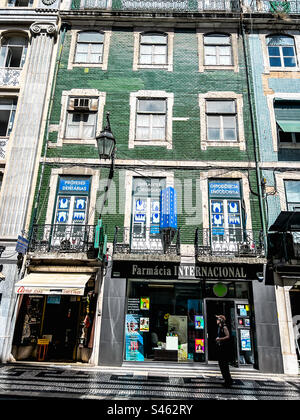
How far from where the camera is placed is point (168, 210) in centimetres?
1059

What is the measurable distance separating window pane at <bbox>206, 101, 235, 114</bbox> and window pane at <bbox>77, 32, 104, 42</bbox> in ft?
19.7

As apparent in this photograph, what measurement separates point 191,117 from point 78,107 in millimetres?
4765

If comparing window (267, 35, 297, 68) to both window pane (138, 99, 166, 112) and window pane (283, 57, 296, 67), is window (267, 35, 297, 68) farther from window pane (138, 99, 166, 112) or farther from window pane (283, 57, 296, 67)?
window pane (138, 99, 166, 112)

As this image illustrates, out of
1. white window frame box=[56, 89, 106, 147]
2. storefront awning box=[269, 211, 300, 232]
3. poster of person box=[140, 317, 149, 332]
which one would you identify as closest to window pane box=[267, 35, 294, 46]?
white window frame box=[56, 89, 106, 147]

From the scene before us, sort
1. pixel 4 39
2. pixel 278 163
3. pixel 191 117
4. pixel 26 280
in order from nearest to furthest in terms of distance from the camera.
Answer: pixel 26 280
pixel 278 163
pixel 191 117
pixel 4 39

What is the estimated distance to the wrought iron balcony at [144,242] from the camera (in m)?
10.6

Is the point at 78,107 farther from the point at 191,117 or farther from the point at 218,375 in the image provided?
the point at 218,375

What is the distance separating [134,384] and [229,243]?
561cm

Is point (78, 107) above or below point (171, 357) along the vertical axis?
above

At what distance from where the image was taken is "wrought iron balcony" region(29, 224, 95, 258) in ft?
34.6

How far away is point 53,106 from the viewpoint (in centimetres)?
1273

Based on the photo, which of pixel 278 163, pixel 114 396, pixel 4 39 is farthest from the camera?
pixel 4 39

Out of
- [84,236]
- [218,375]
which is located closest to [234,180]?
[84,236]

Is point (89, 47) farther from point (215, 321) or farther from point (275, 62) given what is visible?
point (215, 321)
